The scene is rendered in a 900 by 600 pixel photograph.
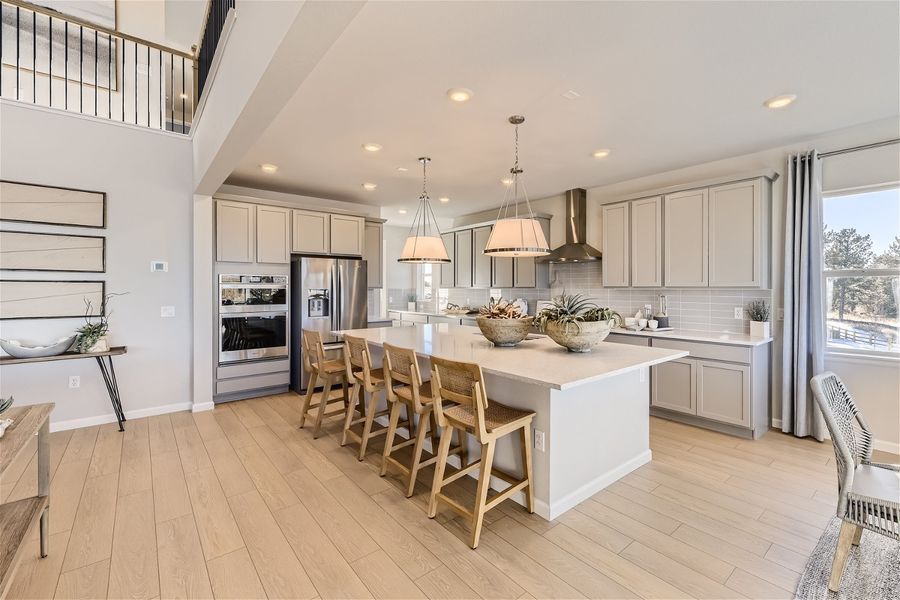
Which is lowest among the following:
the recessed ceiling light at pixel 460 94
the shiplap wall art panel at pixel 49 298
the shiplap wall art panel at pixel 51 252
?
the shiplap wall art panel at pixel 49 298

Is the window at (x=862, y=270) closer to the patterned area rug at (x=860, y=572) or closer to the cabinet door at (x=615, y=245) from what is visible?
the cabinet door at (x=615, y=245)

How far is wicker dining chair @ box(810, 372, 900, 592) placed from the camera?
5.28ft

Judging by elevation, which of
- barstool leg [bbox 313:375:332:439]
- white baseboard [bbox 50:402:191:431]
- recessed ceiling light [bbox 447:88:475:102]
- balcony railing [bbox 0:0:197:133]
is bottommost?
white baseboard [bbox 50:402:191:431]

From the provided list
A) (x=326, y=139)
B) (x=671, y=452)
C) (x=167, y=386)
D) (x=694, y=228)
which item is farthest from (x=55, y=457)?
(x=694, y=228)

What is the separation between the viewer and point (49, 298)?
3500 mm

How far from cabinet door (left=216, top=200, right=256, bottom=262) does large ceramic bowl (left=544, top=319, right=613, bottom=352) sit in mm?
3661

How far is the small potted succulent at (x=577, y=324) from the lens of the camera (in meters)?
2.48

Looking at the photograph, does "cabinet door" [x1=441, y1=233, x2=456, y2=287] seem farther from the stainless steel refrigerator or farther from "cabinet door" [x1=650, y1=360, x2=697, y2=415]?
"cabinet door" [x1=650, y1=360, x2=697, y2=415]

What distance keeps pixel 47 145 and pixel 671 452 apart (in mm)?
5895

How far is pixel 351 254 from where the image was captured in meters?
5.46

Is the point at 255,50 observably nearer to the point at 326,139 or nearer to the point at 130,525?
the point at 326,139

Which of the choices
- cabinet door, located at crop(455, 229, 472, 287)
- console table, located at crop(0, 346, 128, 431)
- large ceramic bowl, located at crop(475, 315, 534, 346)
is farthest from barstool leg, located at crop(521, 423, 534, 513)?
cabinet door, located at crop(455, 229, 472, 287)

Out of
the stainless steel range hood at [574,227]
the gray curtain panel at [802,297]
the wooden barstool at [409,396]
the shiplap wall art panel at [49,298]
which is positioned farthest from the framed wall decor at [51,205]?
the gray curtain panel at [802,297]

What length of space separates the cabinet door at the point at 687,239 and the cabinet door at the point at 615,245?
1.49ft
